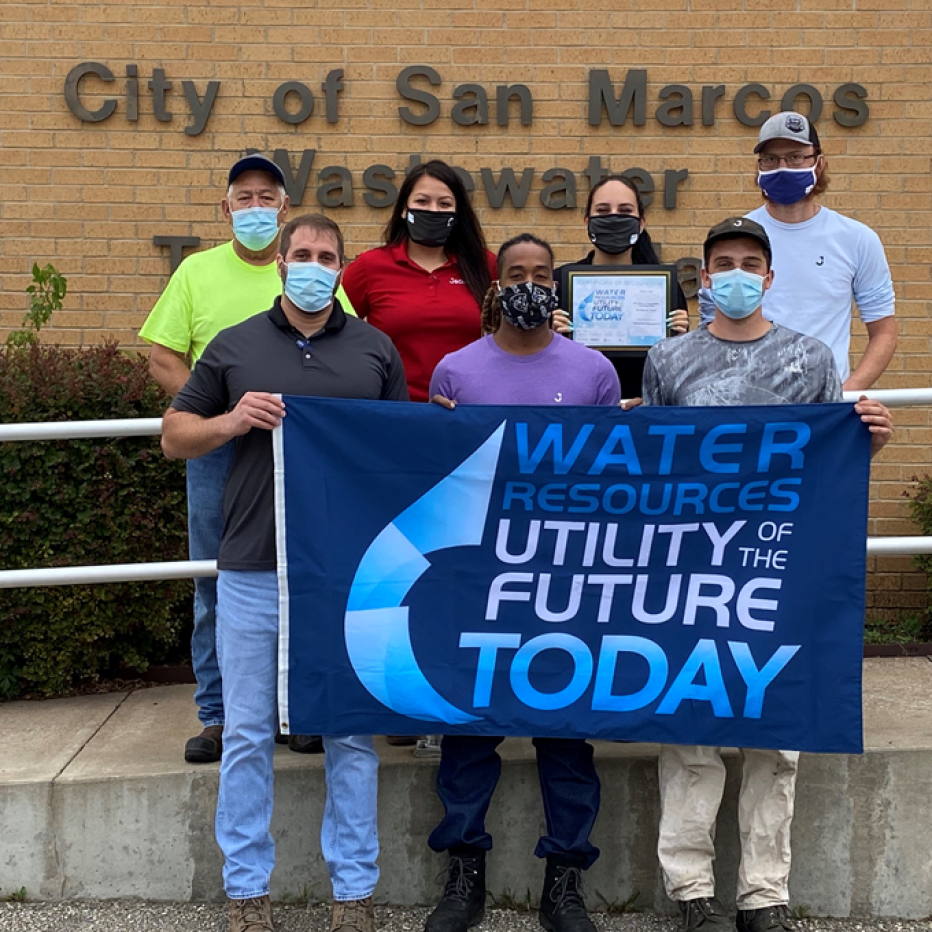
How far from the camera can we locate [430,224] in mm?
4125

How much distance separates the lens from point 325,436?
3.46 m

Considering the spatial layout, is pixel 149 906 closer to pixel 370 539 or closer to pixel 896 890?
pixel 370 539

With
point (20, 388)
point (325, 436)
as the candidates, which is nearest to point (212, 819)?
point (325, 436)

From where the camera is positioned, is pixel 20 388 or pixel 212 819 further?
pixel 20 388

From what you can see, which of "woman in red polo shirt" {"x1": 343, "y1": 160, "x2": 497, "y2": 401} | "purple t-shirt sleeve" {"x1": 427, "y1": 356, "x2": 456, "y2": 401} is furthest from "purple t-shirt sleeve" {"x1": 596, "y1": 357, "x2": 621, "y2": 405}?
"woman in red polo shirt" {"x1": 343, "y1": 160, "x2": 497, "y2": 401}

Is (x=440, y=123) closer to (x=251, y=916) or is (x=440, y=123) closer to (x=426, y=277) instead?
(x=426, y=277)

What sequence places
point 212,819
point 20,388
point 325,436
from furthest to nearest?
1. point 20,388
2. point 212,819
3. point 325,436

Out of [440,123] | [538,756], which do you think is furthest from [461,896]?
[440,123]

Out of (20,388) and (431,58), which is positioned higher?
(431,58)

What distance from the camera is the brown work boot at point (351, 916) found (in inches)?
136

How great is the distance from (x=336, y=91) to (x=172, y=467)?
239cm

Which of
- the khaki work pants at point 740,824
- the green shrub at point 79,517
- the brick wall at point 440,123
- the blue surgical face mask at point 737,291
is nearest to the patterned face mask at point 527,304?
the blue surgical face mask at point 737,291

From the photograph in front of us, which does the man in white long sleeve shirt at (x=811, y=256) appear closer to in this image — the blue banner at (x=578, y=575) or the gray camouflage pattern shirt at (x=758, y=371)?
the gray camouflage pattern shirt at (x=758, y=371)

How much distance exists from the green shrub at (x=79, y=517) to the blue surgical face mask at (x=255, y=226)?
3.25 ft
